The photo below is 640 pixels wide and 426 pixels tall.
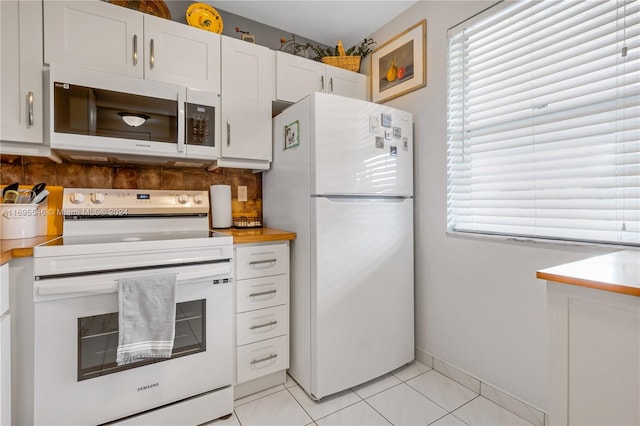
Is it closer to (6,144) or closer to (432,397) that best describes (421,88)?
(432,397)

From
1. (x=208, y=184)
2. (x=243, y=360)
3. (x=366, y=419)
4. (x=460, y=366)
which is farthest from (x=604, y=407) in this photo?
(x=208, y=184)

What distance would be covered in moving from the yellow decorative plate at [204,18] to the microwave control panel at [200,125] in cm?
59

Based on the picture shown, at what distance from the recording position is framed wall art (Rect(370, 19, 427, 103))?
2129mm

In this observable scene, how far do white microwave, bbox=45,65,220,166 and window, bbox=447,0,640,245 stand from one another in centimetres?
159

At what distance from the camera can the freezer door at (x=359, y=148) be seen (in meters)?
1.71

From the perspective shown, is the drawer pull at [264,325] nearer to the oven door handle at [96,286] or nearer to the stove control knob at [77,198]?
the oven door handle at [96,286]

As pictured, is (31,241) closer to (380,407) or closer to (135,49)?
(135,49)

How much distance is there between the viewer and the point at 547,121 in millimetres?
1530

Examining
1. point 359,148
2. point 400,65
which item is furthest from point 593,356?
point 400,65

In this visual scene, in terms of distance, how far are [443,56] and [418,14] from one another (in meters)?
0.43

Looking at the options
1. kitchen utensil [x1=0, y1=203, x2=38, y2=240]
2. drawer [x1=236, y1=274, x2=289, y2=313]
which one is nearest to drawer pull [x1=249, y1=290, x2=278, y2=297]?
drawer [x1=236, y1=274, x2=289, y2=313]

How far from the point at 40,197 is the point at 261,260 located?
1199 mm

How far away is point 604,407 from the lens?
755 millimetres

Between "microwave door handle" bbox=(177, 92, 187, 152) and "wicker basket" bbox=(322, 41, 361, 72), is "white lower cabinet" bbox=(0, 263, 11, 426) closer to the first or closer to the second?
"microwave door handle" bbox=(177, 92, 187, 152)
